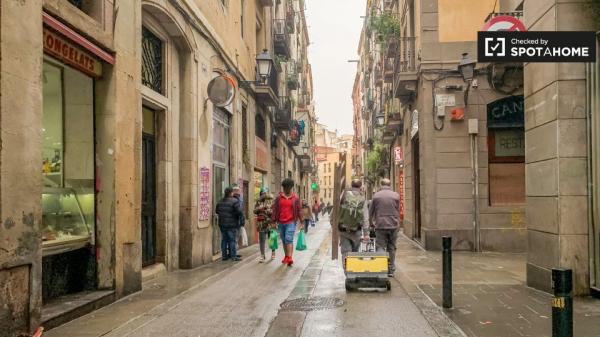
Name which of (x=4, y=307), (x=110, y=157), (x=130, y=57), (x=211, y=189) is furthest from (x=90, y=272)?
(x=211, y=189)

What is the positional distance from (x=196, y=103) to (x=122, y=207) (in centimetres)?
485

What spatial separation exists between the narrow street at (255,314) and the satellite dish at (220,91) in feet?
15.6

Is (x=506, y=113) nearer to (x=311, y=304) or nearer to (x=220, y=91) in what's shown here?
(x=220, y=91)

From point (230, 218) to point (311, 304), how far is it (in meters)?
5.77

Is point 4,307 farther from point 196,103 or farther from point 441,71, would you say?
point 441,71

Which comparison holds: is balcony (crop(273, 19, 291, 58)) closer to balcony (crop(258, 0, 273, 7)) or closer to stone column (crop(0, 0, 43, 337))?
balcony (crop(258, 0, 273, 7))

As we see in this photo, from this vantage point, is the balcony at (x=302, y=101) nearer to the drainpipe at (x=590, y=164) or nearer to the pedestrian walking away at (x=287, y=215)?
the pedestrian walking away at (x=287, y=215)

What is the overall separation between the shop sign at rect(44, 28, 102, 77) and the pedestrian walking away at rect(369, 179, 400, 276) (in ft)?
17.0

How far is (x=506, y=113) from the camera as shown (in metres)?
16.2

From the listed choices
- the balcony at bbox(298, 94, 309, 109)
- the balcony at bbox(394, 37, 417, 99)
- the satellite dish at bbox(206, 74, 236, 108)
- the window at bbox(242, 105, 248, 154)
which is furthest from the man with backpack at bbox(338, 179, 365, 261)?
the balcony at bbox(298, 94, 309, 109)

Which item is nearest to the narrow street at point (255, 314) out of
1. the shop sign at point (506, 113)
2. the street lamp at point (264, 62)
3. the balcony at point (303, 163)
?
the shop sign at point (506, 113)

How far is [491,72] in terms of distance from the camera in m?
15.4

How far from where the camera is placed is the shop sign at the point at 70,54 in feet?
22.0

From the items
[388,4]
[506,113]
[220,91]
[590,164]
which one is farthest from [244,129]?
[388,4]
